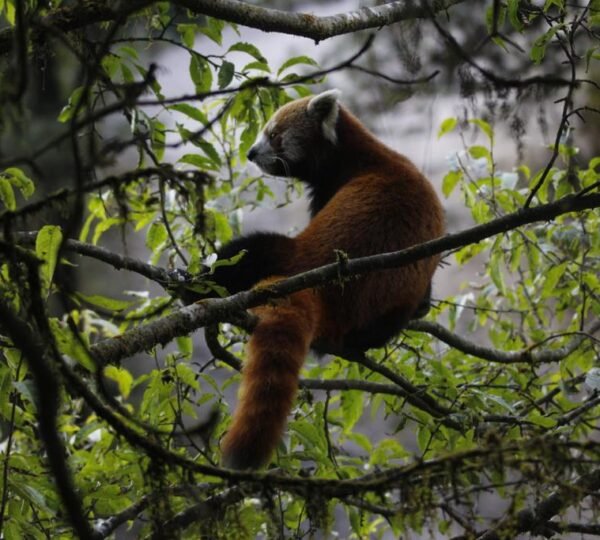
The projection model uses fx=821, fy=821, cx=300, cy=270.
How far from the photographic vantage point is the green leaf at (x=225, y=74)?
2.83 meters

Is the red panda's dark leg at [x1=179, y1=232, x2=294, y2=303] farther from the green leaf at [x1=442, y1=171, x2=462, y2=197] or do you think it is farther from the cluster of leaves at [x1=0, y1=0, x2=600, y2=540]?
the green leaf at [x1=442, y1=171, x2=462, y2=197]

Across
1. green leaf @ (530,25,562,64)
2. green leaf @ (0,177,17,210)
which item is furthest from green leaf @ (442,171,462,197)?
green leaf @ (0,177,17,210)

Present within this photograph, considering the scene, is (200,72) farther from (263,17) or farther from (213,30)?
(263,17)

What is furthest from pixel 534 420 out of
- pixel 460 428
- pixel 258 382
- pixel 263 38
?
pixel 263 38

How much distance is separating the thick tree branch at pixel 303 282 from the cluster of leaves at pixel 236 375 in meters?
0.08

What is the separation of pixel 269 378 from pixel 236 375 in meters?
0.88

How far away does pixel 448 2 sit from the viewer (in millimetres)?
3189

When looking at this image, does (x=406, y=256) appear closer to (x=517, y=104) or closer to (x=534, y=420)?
(x=517, y=104)

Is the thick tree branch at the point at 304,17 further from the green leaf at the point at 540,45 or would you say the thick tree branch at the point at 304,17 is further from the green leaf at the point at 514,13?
the green leaf at the point at 540,45

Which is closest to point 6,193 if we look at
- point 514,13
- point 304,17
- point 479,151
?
point 304,17

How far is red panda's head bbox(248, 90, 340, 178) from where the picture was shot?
4.61 m

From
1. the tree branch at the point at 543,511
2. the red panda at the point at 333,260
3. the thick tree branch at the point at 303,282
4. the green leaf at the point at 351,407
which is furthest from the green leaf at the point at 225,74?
the tree branch at the point at 543,511

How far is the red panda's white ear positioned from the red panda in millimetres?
45

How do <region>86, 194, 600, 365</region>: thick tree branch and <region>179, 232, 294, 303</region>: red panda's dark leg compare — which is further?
<region>179, 232, 294, 303</region>: red panda's dark leg
